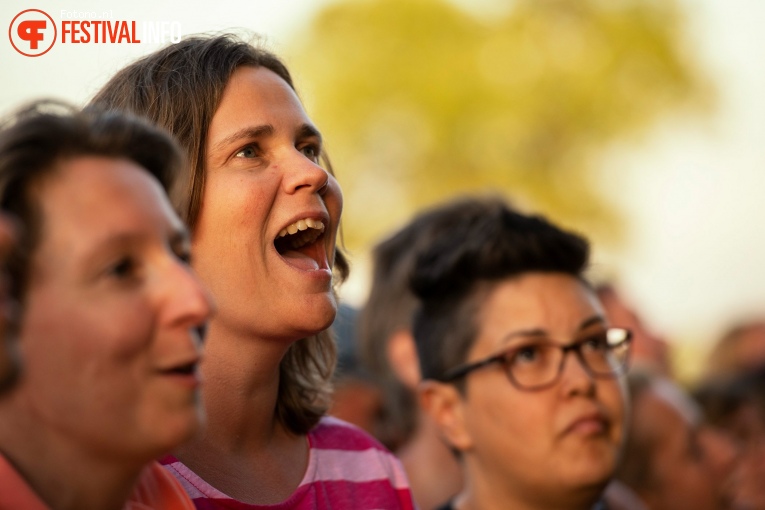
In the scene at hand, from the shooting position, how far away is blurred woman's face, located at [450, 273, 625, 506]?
3.11 m

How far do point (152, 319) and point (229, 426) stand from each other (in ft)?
3.00

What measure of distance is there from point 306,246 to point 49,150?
0.96 meters

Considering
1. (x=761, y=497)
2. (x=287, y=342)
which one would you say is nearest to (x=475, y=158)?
(x=761, y=497)

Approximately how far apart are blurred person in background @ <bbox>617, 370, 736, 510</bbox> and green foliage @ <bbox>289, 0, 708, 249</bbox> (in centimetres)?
956

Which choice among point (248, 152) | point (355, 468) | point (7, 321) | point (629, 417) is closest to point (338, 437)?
point (355, 468)

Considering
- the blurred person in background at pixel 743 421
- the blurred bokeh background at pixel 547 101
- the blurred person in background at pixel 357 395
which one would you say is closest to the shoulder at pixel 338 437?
the blurred person in background at pixel 357 395

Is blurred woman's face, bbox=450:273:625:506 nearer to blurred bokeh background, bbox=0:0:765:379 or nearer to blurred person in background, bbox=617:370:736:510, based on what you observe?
blurred person in background, bbox=617:370:736:510

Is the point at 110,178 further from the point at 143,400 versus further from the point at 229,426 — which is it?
the point at 229,426

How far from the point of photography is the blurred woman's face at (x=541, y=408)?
3107mm

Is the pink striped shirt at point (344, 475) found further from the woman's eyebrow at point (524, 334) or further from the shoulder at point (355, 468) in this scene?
the woman's eyebrow at point (524, 334)

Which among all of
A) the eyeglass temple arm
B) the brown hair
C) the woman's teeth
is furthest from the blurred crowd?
the woman's teeth

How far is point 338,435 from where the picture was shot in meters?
2.80

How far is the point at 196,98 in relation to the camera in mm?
2469

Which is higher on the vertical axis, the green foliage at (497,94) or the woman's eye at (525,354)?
the green foliage at (497,94)
